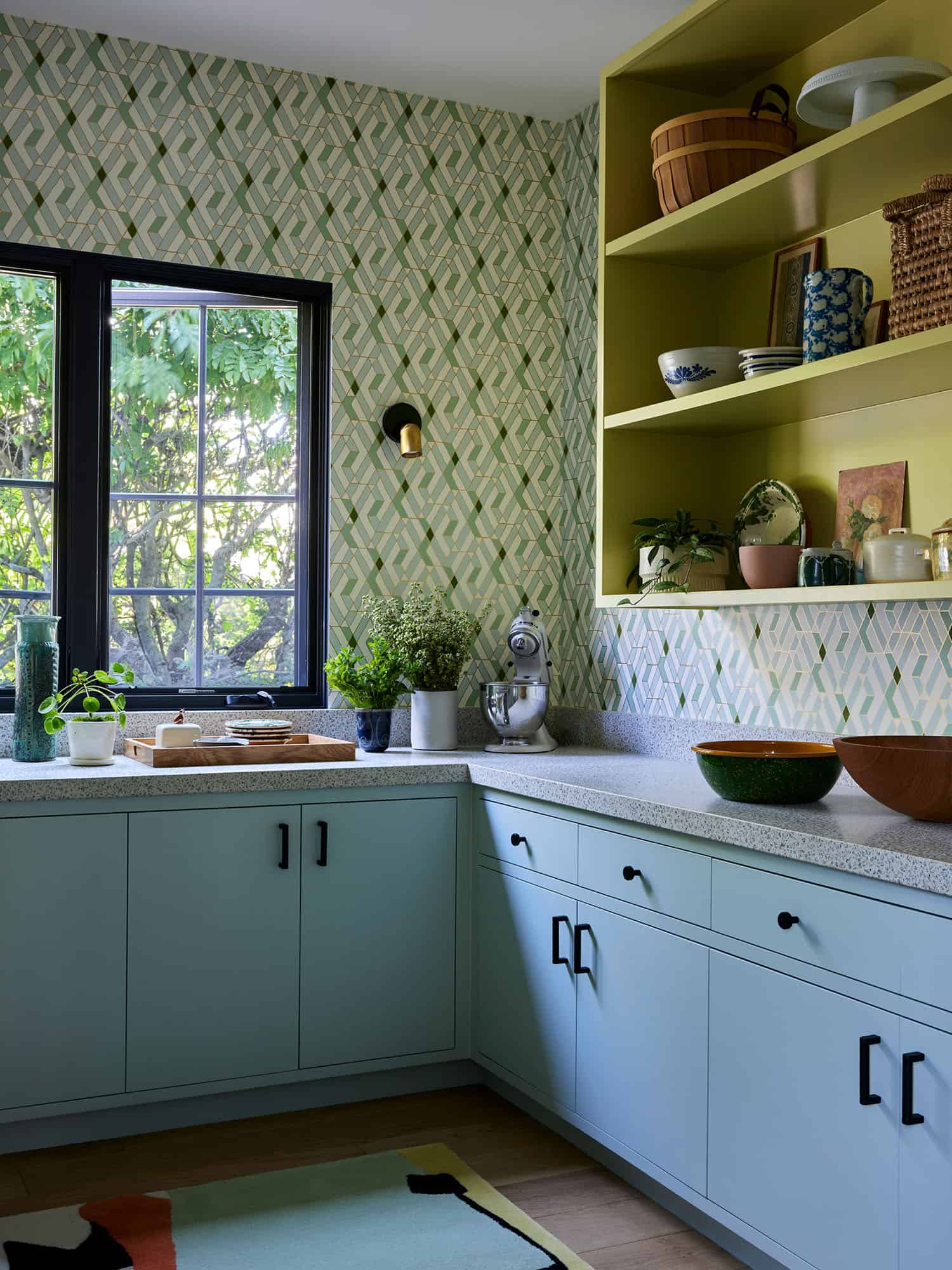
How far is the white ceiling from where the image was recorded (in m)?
3.11

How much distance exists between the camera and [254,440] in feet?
11.8

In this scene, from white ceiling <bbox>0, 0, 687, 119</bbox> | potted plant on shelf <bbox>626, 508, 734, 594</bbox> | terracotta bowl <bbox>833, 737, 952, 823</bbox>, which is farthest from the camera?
white ceiling <bbox>0, 0, 687, 119</bbox>

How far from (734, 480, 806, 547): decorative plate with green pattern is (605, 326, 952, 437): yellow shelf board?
0.55 feet

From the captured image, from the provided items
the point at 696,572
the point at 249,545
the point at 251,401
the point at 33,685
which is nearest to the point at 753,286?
the point at 696,572

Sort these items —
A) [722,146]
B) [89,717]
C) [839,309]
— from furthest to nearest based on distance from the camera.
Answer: [89,717] < [722,146] < [839,309]

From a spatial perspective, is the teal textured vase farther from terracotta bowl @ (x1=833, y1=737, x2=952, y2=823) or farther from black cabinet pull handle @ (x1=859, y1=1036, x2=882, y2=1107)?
black cabinet pull handle @ (x1=859, y1=1036, x2=882, y2=1107)

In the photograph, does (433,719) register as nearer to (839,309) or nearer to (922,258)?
(839,309)

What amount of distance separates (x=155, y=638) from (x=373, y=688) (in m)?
0.64

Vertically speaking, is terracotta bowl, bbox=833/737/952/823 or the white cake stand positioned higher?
the white cake stand

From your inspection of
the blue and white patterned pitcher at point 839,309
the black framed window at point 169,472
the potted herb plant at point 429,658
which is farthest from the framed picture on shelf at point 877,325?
the black framed window at point 169,472

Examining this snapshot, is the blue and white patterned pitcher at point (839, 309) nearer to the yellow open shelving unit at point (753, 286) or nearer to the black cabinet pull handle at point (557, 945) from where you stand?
the yellow open shelving unit at point (753, 286)

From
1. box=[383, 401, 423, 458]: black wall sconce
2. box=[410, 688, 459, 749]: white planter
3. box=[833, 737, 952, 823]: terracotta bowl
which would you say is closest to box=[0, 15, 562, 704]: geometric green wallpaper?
box=[383, 401, 423, 458]: black wall sconce

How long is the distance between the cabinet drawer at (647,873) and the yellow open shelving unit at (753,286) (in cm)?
56

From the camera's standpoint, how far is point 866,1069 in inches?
71.7
